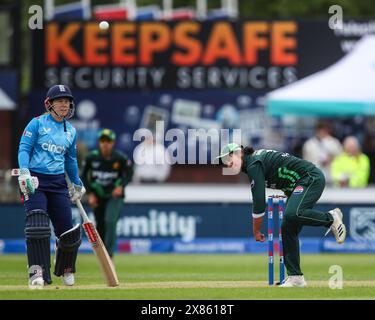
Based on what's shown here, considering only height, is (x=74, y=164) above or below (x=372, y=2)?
below

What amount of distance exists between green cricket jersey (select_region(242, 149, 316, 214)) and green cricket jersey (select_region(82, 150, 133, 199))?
5.36m

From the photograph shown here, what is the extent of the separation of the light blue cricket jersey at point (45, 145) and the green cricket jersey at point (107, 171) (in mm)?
5111

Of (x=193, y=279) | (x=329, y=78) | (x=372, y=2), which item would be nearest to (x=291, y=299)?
(x=193, y=279)

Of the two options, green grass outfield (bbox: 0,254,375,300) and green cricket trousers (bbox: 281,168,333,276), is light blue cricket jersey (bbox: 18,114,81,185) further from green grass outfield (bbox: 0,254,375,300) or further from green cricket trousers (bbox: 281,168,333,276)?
green cricket trousers (bbox: 281,168,333,276)

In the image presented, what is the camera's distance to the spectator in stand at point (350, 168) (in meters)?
25.3

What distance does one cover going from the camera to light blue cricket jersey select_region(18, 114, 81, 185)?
13.1m

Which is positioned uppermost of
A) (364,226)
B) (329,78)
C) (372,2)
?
(372,2)

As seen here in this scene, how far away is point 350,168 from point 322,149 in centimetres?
159

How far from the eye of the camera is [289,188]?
44.6ft

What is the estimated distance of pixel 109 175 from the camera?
18.6 m

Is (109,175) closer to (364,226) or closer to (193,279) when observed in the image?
(193,279)

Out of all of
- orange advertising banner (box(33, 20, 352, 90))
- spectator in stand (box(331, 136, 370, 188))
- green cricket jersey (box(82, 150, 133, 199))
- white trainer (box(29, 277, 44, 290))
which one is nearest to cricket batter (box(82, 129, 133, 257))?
green cricket jersey (box(82, 150, 133, 199))

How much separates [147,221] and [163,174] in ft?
16.3

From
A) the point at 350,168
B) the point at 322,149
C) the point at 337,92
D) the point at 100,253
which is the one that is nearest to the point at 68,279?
the point at 100,253
